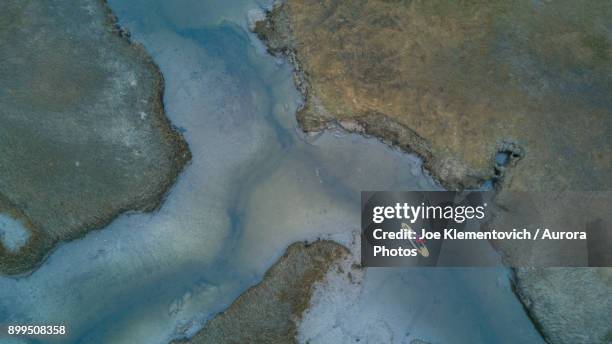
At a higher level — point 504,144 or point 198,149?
point 504,144

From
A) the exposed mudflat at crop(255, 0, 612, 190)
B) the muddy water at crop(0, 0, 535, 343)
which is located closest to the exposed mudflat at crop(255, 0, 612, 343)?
the exposed mudflat at crop(255, 0, 612, 190)

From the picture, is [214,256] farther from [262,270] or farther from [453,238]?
[453,238]

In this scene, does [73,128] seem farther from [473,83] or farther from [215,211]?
[473,83]

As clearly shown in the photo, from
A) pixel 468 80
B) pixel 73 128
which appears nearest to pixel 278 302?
pixel 73 128

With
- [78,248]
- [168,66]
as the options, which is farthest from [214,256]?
[168,66]

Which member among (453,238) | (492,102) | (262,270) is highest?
(492,102)

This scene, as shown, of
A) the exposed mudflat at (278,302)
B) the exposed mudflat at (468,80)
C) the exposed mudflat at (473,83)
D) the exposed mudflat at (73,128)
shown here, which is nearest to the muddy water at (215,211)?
the exposed mudflat at (278,302)
